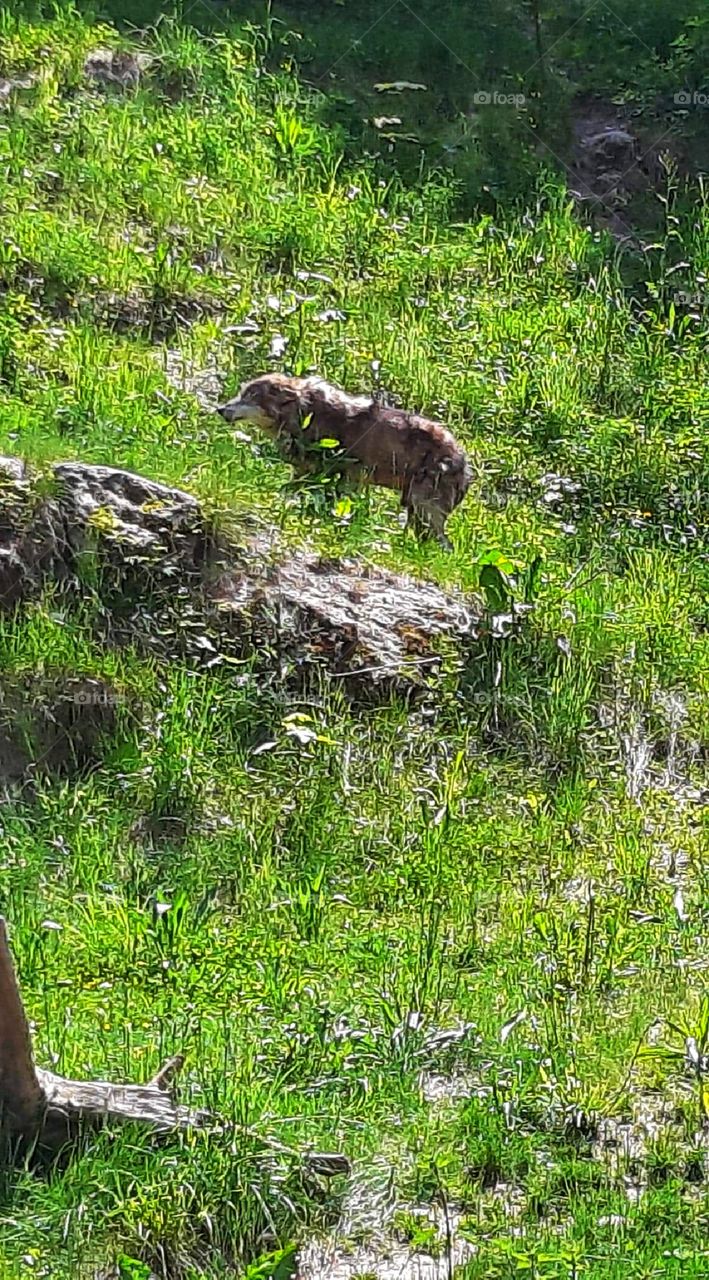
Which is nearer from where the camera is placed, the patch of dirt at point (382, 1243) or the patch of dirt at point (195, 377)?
the patch of dirt at point (382, 1243)

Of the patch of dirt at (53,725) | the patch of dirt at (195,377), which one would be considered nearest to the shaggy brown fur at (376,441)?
the patch of dirt at (195,377)

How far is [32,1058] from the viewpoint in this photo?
4.44 metres

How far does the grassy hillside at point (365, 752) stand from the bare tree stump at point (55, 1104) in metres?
0.09

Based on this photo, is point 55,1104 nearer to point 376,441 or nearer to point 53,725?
point 53,725

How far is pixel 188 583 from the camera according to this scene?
22.6 ft

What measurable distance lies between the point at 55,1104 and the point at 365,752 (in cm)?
241

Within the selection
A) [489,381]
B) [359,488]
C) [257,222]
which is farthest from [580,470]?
[257,222]

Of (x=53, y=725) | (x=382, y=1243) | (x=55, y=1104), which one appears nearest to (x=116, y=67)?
(x=53, y=725)

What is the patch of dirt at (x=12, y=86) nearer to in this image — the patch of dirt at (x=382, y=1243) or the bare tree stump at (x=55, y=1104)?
the bare tree stump at (x=55, y=1104)

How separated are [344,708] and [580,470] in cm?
282

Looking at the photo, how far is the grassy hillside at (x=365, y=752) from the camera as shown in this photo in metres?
4.61

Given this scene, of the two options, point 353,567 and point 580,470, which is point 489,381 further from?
point 353,567

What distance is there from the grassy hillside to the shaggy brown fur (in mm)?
185

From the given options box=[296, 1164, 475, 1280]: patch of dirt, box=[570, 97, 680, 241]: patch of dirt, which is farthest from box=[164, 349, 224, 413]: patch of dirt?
box=[296, 1164, 475, 1280]: patch of dirt
